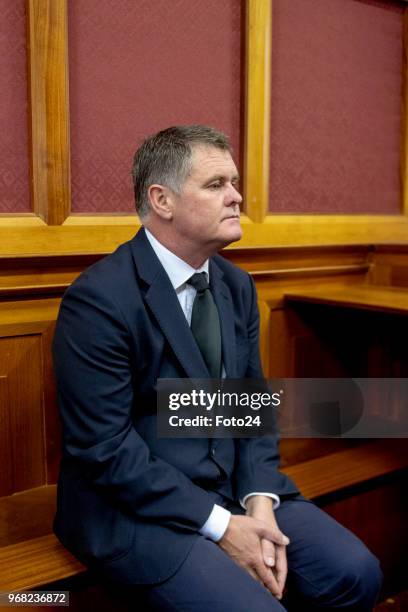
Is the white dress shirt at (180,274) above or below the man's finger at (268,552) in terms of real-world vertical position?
above

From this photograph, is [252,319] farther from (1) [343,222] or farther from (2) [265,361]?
(1) [343,222]

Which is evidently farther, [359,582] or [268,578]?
[359,582]

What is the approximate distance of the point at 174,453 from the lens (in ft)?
5.49

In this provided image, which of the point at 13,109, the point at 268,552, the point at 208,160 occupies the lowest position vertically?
the point at 268,552

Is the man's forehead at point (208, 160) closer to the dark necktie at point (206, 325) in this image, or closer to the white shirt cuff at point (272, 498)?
the dark necktie at point (206, 325)

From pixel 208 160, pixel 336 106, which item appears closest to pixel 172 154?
pixel 208 160

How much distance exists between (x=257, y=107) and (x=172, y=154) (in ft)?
2.95

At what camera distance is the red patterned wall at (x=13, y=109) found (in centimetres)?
193

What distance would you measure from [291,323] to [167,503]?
1.26 metres

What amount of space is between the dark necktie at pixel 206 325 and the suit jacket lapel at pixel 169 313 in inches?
1.9

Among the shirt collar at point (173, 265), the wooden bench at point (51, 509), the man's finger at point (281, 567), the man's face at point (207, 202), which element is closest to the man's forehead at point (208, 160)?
the man's face at point (207, 202)

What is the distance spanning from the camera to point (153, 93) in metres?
2.23

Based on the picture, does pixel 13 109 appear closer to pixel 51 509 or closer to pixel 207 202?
pixel 207 202

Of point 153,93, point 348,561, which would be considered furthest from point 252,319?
point 153,93
